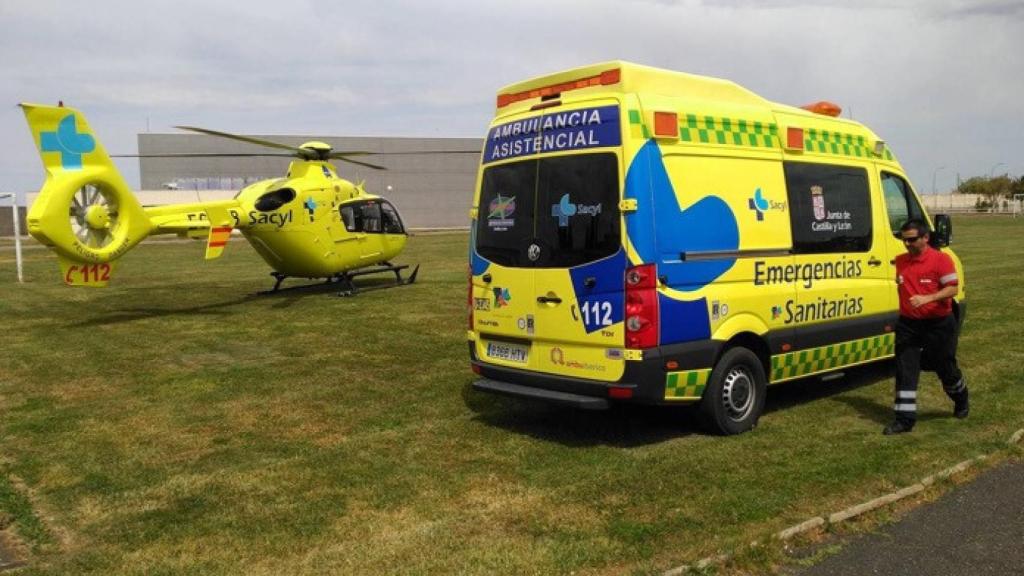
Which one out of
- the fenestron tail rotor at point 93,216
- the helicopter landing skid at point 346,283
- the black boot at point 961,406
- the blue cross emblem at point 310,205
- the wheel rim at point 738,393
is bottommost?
the black boot at point 961,406

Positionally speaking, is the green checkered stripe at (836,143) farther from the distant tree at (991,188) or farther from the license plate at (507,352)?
the distant tree at (991,188)

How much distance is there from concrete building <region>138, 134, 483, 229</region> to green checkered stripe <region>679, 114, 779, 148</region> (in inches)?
1915

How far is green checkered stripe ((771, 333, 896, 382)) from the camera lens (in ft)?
22.0

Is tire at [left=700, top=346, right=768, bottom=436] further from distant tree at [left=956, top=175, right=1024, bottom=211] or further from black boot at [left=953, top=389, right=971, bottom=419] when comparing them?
distant tree at [left=956, top=175, right=1024, bottom=211]

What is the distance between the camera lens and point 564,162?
6.11 metres

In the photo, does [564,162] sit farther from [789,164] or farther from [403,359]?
[403,359]

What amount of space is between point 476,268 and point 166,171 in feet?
196

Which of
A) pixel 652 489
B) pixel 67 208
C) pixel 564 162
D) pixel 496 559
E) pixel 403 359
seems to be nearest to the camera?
pixel 496 559

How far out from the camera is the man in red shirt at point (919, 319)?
6.19 meters

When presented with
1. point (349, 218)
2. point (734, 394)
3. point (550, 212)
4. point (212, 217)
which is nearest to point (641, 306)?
point (550, 212)

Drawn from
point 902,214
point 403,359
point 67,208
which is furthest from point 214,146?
point 902,214

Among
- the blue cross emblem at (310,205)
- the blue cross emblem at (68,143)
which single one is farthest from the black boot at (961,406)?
the blue cross emblem at (310,205)

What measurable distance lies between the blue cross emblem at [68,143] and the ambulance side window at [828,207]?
34.9ft

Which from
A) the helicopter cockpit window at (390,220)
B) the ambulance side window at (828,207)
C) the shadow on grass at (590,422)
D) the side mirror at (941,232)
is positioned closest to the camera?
the shadow on grass at (590,422)
